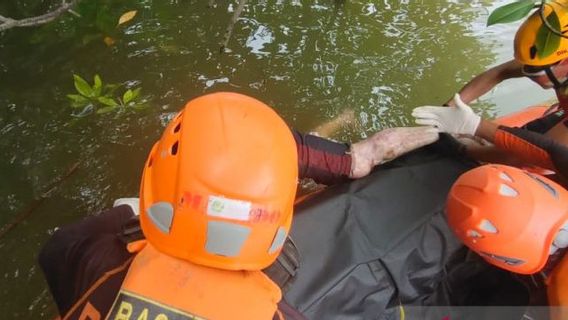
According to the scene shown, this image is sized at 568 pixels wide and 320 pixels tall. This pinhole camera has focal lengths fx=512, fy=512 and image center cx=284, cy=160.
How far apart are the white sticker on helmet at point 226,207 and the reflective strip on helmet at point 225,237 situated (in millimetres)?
17

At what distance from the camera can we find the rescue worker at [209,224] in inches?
39.9

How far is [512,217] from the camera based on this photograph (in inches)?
53.6

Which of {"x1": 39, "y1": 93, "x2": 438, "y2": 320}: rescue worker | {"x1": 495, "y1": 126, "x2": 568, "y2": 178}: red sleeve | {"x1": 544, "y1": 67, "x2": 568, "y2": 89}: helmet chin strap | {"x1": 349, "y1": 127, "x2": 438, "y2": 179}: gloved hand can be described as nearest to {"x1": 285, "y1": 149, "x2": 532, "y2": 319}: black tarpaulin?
{"x1": 349, "y1": 127, "x2": 438, "y2": 179}: gloved hand

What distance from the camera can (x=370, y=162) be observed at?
1672 mm

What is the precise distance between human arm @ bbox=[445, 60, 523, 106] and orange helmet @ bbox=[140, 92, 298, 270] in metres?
1.27

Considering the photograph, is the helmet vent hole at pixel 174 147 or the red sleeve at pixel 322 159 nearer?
the helmet vent hole at pixel 174 147

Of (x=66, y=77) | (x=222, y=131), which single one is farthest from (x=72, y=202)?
(x=222, y=131)

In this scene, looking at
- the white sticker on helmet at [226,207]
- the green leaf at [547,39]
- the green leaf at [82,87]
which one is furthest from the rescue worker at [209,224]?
the green leaf at [82,87]

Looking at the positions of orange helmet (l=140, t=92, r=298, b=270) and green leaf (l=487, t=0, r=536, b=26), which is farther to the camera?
green leaf (l=487, t=0, r=536, b=26)

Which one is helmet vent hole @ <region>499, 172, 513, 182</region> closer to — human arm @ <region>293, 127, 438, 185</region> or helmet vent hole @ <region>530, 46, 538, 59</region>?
human arm @ <region>293, 127, 438, 185</region>

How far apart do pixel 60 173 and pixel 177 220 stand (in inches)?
57.1

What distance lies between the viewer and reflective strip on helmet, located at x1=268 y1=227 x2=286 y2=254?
3.66ft

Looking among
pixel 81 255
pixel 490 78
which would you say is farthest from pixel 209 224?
pixel 490 78

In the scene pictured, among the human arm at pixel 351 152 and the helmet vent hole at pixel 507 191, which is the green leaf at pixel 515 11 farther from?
the human arm at pixel 351 152
